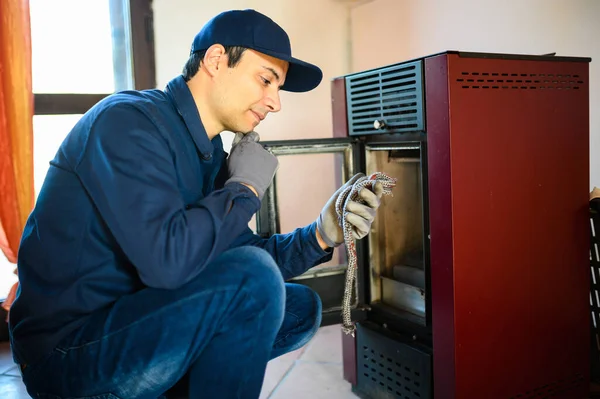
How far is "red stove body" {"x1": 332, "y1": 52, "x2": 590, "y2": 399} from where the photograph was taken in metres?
1.38

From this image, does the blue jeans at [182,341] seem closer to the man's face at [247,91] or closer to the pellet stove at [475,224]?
the man's face at [247,91]

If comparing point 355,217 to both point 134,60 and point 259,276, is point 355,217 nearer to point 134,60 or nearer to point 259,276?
point 259,276

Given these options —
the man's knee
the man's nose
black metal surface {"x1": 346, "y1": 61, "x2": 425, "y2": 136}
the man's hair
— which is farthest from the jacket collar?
black metal surface {"x1": 346, "y1": 61, "x2": 425, "y2": 136}

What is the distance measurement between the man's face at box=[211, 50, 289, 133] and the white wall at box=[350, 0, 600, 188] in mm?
1091

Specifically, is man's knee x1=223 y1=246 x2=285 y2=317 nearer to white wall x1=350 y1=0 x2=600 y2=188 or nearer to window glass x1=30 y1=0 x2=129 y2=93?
white wall x1=350 y1=0 x2=600 y2=188

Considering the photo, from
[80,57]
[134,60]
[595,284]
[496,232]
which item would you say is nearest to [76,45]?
[80,57]

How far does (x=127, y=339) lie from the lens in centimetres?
103

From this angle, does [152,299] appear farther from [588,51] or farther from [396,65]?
[588,51]

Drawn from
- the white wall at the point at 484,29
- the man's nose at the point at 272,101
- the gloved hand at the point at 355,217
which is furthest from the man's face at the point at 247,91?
the white wall at the point at 484,29

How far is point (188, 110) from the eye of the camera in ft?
4.08

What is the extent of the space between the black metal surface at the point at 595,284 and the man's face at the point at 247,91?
3.17 feet

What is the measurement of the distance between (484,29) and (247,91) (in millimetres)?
1215

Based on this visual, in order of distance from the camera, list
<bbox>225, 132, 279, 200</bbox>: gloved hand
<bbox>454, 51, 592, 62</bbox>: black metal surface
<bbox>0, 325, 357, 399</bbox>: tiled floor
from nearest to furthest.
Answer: <bbox>225, 132, 279, 200</bbox>: gloved hand
<bbox>454, 51, 592, 62</bbox>: black metal surface
<bbox>0, 325, 357, 399</bbox>: tiled floor

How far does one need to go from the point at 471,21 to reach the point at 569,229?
0.95 meters
